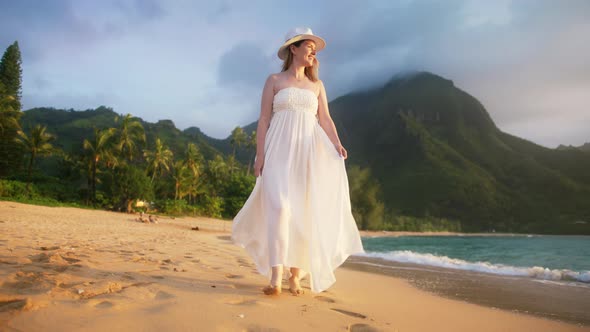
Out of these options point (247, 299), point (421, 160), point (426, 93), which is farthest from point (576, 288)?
point (426, 93)

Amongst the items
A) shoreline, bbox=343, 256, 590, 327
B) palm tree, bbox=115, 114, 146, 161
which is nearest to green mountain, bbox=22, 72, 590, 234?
palm tree, bbox=115, 114, 146, 161

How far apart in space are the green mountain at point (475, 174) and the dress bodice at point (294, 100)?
74.6m

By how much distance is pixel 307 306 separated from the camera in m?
2.44

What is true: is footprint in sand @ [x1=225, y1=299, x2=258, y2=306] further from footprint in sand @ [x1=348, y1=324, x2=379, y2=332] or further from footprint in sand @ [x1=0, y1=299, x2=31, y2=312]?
footprint in sand @ [x1=0, y1=299, x2=31, y2=312]

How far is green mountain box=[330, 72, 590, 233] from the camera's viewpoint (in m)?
79.3

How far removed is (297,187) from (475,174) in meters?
95.0

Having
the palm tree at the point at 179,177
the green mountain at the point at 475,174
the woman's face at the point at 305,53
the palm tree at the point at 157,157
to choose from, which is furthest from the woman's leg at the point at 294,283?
the green mountain at the point at 475,174

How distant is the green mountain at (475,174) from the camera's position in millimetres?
79312

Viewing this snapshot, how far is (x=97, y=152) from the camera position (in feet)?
125

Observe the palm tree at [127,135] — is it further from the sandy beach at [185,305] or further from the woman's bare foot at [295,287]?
the woman's bare foot at [295,287]

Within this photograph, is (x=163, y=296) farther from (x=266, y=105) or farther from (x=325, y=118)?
(x=325, y=118)

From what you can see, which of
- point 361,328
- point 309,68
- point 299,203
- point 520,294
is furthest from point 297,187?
point 520,294

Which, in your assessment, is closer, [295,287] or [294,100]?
[295,287]

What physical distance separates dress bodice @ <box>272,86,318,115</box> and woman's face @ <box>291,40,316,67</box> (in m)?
0.28
